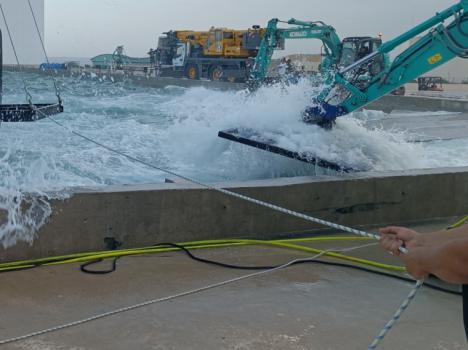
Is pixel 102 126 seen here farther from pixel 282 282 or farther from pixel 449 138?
pixel 282 282

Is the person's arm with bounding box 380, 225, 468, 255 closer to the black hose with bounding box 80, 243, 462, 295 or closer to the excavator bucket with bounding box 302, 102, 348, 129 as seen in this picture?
the black hose with bounding box 80, 243, 462, 295

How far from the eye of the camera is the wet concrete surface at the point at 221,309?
3.41m

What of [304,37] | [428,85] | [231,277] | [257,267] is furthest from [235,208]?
[428,85]

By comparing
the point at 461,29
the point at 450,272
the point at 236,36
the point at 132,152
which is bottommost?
the point at 132,152

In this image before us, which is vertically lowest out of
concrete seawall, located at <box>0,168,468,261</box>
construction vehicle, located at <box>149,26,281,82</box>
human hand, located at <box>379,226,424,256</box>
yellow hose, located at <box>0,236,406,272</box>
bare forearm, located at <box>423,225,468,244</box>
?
yellow hose, located at <box>0,236,406,272</box>

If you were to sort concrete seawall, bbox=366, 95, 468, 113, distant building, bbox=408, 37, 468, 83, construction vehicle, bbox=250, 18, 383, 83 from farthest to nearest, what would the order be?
distant building, bbox=408, 37, 468, 83, concrete seawall, bbox=366, 95, 468, 113, construction vehicle, bbox=250, 18, 383, 83

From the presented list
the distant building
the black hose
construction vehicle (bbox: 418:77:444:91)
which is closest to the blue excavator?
the black hose

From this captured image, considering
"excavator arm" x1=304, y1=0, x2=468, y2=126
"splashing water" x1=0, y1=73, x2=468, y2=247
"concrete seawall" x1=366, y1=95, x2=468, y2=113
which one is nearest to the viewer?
"excavator arm" x1=304, y1=0, x2=468, y2=126

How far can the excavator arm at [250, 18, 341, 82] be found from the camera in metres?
16.5

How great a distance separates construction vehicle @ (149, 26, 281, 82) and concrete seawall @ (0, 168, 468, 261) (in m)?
35.2

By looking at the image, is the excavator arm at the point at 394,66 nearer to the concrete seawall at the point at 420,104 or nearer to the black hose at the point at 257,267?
the black hose at the point at 257,267

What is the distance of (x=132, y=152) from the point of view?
45.0 feet

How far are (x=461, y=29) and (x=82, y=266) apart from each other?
6.40m

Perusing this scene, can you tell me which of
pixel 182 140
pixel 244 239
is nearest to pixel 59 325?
pixel 244 239
